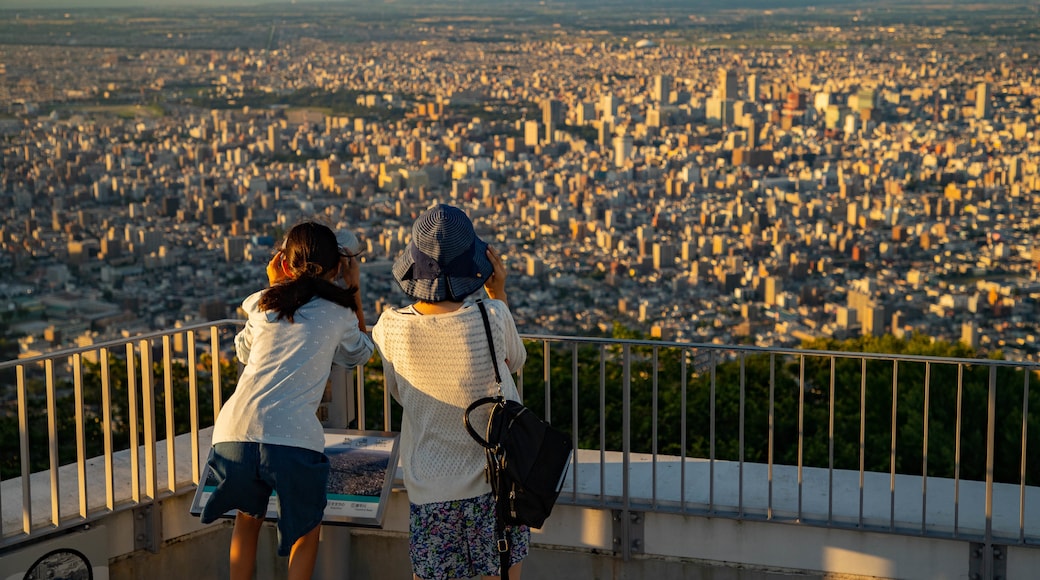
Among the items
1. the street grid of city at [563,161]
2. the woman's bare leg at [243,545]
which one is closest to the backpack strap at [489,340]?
the woman's bare leg at [243,545]

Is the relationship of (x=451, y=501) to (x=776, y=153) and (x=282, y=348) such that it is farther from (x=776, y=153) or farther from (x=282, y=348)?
(x=776, y=153)

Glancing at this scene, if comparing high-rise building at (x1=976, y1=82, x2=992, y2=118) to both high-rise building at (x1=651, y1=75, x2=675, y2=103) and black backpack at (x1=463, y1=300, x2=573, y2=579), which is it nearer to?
high-rise building at (x1=651, y1=75, x2=675, y2=103)

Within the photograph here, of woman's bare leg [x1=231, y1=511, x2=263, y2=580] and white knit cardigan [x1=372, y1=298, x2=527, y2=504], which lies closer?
white knit cardigan [x1=372, y1=298, x2=527, y2=504]

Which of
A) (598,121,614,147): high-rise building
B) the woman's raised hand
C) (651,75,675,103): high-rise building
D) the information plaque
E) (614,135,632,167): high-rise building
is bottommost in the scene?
(614,135,632,167): high-rise building

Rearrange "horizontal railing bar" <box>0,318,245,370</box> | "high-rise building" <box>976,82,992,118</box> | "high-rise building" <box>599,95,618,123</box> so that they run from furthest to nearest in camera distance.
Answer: "high-rise building" <box>599,95,618,123</box>
"high-rise building" <box>976,82,992,118</box>
"horizontal railing bar" <box>0,318,245,370</box>

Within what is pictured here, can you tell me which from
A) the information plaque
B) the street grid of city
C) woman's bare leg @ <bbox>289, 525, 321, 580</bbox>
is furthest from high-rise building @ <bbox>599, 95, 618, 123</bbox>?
woman's bare leg @ <bbox>289, 525, 321, 580</bbox>

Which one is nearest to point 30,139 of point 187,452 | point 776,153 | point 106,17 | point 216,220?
point 216,220

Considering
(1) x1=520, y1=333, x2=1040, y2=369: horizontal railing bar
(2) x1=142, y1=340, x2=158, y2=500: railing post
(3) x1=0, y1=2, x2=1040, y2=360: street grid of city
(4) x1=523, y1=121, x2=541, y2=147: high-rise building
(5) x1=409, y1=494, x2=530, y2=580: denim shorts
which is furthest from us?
(4) x1=523, y1=121, x2=541, y2=147: high-rise building
